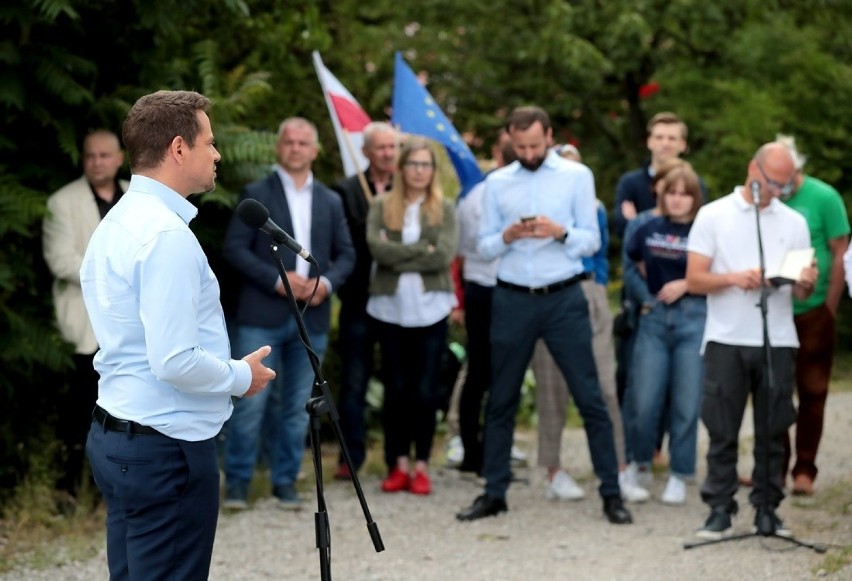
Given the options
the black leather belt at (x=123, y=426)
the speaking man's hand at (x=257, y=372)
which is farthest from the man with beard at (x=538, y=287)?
the black leather belt at (x=123, y=426)

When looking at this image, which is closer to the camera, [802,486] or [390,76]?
[802,486]

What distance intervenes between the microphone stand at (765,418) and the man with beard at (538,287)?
1.04m

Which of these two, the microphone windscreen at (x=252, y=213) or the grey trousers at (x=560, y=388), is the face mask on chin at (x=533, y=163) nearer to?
the grey trousers at (x=560, y=388)

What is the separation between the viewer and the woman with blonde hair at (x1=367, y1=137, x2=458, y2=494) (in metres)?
9.49

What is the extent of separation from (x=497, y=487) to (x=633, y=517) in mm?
895

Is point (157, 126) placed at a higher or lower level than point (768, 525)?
higher

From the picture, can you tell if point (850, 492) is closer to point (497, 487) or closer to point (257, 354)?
point (497, 487)

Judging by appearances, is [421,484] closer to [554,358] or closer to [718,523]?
[554,358]

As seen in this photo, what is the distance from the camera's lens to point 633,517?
8.95 meters

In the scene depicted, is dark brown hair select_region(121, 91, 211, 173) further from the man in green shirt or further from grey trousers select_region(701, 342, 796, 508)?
the man in green shirt

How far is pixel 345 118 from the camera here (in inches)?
431

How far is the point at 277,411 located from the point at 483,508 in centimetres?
156

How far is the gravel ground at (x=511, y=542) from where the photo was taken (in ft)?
24.3

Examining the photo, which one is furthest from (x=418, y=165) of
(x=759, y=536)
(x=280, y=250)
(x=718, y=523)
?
(x=759, y=536)
